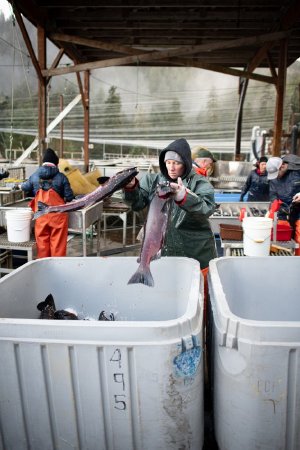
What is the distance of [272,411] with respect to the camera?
1238mm

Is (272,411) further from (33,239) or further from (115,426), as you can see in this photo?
(33,239)

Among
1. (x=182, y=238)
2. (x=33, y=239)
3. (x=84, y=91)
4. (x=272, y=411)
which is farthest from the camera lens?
(x=84, y=91)

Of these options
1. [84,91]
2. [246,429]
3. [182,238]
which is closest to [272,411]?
[246,429]

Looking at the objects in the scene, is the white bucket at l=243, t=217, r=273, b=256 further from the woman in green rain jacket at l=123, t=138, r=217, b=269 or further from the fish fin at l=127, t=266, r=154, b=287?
the fish fin at l=127, t=266, r=154, b=287

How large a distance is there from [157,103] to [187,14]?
1378cm

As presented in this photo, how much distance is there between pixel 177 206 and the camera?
2412 millimetres

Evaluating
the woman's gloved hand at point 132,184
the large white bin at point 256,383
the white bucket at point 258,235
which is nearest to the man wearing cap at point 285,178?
the white bucket at point 258,235

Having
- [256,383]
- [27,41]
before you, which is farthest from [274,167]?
[27,41]

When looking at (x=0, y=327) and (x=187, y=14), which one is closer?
(x=0, y=327)

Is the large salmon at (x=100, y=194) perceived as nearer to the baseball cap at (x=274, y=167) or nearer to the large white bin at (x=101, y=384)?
the large white bin at (x=101, y=384)

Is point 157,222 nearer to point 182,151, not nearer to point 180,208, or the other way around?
point 180,208

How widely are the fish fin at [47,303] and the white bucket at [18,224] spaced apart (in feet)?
9.58

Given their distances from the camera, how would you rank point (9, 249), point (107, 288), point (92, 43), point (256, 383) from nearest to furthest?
1. point (256, 383)
2. point (107, 288)
3. point (9, 249)
4. point (92, 43)

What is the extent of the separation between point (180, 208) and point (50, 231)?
3.06 meters
